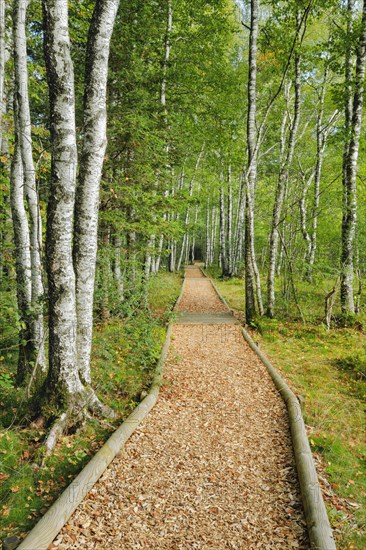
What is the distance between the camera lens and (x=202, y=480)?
11.7 feet

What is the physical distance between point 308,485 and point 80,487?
2339mm

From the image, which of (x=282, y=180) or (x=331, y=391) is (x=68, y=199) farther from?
(x=282, y=180)

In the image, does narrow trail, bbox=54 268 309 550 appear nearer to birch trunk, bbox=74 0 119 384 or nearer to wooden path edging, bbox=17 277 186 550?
wooden path edging, bbox=17 277 186 550

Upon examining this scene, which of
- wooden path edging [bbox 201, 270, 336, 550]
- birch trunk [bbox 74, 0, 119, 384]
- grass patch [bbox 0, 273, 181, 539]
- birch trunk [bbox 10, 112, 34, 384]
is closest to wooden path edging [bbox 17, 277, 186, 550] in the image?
grass patch [bbox 0, 273, 181, 539]

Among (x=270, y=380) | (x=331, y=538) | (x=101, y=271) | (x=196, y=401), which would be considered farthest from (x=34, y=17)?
(x=331, y=538)

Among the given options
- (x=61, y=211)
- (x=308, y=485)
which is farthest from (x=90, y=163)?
(x=308, y=485)

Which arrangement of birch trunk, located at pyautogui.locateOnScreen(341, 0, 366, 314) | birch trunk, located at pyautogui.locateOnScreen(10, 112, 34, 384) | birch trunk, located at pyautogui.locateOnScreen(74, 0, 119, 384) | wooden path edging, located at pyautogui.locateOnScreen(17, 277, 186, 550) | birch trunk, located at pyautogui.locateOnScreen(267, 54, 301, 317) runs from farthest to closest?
birch trunk, located at pyautogui.locateOnScreen(267, 54, 301, 317)
birch trunk, located at pyautogui.locateOnScreen(341, 0, 366, 314)
birch trunk, located at pyautogui.locateOnScreen(10, 112, 34, 384)
birch trunk, located at pyautogui.locateOnScreen(74, 0, 119, 384)
wooden path edging, located at pyautogui.locateOnScreen(17, 277, 186, 550)

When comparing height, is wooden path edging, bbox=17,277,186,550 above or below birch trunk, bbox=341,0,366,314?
below

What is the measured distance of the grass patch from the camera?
3074 millimetres

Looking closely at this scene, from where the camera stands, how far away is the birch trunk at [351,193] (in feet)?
29.6

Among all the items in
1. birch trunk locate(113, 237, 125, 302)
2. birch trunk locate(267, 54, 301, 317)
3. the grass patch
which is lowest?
the grass patch

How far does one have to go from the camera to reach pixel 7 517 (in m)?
2.90

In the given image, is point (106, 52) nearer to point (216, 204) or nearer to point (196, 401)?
point (196, 401)

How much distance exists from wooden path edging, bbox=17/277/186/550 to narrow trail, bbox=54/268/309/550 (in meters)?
0.10
